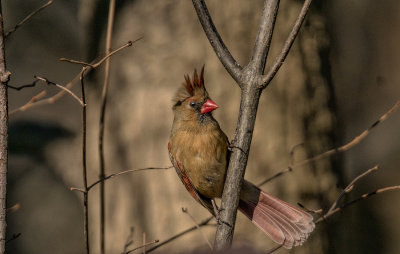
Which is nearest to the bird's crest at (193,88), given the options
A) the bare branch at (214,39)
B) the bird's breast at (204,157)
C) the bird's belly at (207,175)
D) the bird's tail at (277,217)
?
the bird's breast at (204,157)

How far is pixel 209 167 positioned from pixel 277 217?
451 mm

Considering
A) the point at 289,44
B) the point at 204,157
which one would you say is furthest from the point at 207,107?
the point at 289,44

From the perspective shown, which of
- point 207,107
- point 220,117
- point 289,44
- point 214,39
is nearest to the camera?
point 289,44

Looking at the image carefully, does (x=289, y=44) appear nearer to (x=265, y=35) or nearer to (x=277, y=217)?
(x=265, y=35)

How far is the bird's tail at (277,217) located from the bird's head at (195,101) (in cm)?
49

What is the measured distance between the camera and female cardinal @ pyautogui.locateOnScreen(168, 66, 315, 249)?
292cm

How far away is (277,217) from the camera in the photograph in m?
2.99

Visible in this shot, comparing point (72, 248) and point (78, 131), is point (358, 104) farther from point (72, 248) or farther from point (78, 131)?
point (72, 248)

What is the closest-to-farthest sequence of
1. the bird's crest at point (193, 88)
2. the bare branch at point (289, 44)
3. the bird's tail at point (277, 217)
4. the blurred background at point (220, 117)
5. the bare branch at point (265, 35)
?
the bare branch at point (289, 44)
the bare branch at point (265, 35)
the bird's tail at point (277, 217)
the bird's crest at point (193, 88)
the blurred background at point (220, 117)

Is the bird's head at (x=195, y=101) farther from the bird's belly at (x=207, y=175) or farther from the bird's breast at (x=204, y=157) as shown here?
the bird's belly at (x=207, y=175)

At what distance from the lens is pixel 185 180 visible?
3.15 m

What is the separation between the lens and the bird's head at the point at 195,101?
3.06 meters

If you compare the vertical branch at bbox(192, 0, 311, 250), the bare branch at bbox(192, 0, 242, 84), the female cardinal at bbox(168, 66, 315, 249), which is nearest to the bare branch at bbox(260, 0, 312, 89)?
the vertical branch at bbox(192, 0, 311, 250)

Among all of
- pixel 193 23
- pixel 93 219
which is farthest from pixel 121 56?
pixel 93 219
